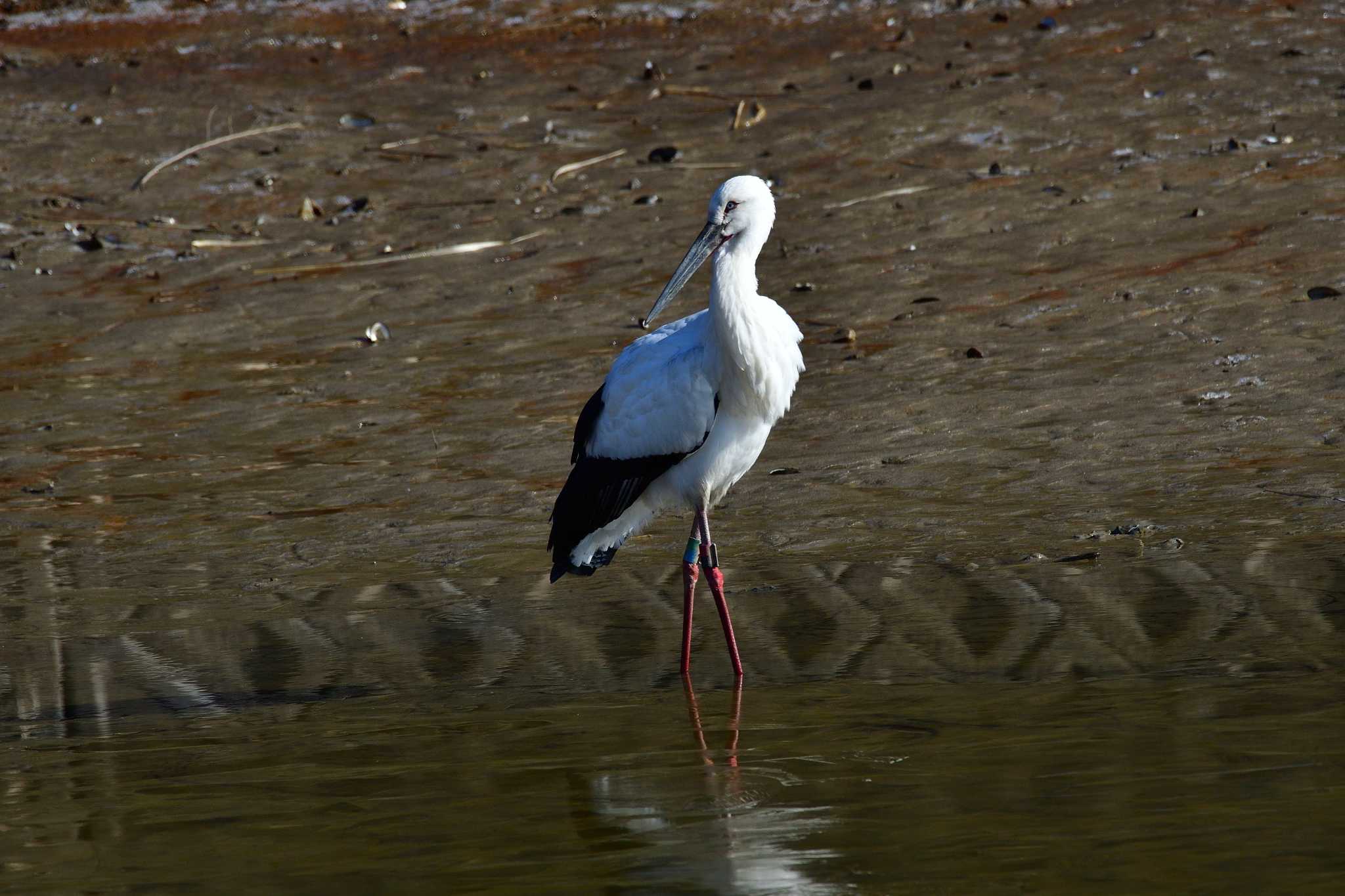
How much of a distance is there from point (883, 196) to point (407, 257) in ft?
10.7

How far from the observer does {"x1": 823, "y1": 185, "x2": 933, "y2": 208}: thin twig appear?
38.7ft

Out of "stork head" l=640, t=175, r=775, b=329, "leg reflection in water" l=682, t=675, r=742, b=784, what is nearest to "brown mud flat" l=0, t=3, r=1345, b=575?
"stork head" l=640, t=175, r=775, b=329

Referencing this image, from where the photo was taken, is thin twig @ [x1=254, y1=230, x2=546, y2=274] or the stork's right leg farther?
thin twig @ [x1=254, y1=230, x2=546, y2=274]

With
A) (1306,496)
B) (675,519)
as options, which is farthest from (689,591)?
(1306,496)

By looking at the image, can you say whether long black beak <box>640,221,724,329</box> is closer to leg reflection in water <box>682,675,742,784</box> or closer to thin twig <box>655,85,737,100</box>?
leg reflection in water <box>682,675,742,784</box>

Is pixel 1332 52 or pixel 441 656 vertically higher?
pixel 1332 52

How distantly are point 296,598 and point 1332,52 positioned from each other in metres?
9.71

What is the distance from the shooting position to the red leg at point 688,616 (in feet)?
18.0

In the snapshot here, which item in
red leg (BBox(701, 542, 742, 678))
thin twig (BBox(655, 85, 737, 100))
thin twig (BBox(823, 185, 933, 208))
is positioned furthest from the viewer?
thin twig (BBox(655, 85, 737, 100))

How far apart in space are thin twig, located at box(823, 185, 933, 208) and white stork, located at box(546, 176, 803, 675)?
586 cm

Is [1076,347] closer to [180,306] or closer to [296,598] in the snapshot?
[296,598]

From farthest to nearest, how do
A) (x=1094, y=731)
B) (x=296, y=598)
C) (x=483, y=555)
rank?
(x=483, y=555)
(x=296, y=598)
(x=1094, y=731)

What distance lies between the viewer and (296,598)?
21.4 ft

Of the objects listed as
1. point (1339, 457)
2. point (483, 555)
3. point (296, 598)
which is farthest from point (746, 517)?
point (1339, 457)
